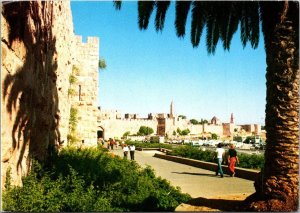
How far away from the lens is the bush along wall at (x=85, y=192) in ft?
15.9

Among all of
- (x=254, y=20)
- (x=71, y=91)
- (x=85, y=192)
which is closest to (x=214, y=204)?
(x=85, y=192)

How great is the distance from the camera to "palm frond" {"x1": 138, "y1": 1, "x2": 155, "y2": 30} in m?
6.45

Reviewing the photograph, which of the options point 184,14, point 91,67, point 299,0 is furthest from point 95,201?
point 91,67

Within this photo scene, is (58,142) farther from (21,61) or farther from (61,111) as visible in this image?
(21,61)

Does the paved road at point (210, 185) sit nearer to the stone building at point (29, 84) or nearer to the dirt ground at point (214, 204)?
the dirt ground at point (214, 204)

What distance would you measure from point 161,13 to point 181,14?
14.4 inches

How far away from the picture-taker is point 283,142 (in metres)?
5.23

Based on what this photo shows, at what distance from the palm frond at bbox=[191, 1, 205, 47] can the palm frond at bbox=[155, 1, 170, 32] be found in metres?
0.51

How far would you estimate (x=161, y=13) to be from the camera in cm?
662

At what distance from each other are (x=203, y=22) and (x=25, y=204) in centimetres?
445

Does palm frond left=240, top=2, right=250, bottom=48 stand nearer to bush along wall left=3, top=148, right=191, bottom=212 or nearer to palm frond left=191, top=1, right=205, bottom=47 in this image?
palm frond left=191, top=1, right=205, bottom=47

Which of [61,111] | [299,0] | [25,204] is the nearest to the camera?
[25,204]

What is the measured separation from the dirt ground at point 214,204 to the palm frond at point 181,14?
3.09 meters

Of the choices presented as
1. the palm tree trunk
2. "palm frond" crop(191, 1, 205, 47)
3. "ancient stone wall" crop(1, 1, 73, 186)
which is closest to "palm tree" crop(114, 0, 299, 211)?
the palm tree trunk
